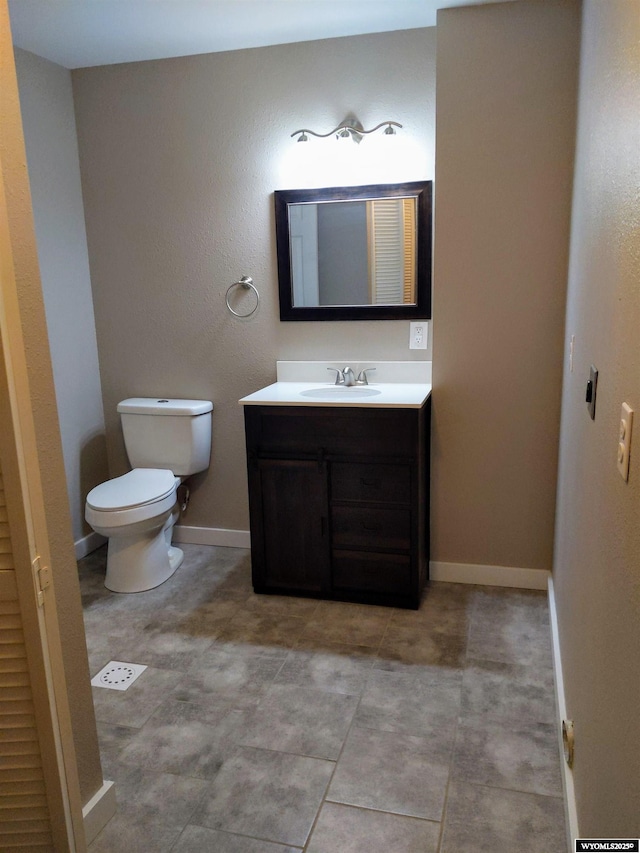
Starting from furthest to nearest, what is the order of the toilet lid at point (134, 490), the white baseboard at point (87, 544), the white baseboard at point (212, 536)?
1. the white baseboard at point (212, 536)
2. the white baseboard at point (87, 544)
3. the toilet lid at point (134, 490)

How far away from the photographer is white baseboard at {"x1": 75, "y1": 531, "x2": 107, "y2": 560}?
11.0 feet

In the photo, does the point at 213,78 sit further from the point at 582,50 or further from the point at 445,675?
the point at 445,675

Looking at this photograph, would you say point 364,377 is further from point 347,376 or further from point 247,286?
point 247,286

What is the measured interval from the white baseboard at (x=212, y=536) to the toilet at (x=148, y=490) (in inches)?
4.1

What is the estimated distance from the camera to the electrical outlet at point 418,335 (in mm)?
2971

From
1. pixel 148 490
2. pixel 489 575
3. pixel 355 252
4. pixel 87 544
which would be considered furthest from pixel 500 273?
pixel 87 544

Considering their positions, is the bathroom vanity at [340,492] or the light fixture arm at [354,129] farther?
the light fixture arm at [354,129]

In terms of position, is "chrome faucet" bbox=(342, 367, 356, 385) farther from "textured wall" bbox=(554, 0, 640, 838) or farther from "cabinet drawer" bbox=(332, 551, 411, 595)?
"textured wall" bbox=(554, 0, 640, 838)

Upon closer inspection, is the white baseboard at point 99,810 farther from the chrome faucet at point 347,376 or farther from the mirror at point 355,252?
the mirror at point 355,252

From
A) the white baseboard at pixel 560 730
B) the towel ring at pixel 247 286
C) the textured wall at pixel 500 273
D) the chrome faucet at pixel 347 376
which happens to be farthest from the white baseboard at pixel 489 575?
the towel ring at pixel 247 286

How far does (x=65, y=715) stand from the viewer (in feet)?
4.27

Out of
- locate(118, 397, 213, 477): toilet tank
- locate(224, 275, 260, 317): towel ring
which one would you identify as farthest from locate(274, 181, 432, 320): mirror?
locate(118, 397, 213, 477): toilet tank

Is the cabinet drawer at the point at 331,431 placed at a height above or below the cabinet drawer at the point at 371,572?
above

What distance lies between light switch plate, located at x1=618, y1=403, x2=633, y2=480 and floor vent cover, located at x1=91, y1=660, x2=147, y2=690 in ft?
6.23
